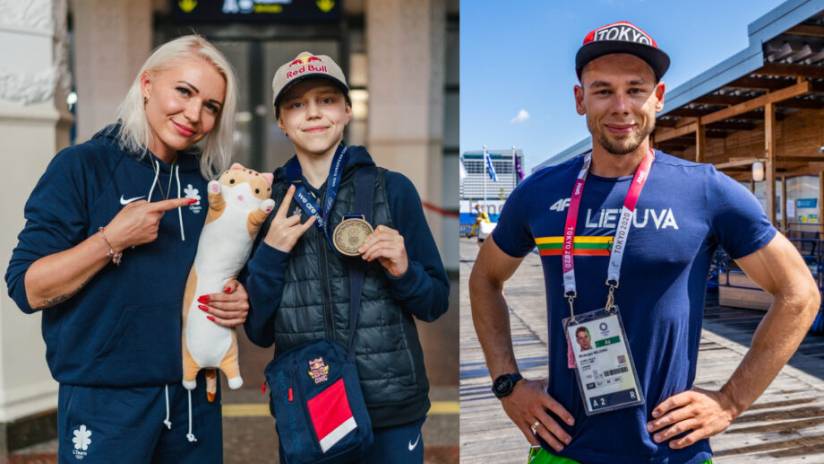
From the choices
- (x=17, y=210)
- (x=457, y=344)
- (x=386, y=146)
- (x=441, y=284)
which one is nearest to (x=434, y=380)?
(x=457, y=344)

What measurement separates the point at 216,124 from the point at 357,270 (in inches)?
22.8

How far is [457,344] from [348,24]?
1579 millimetres

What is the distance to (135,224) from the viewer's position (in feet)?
5.19

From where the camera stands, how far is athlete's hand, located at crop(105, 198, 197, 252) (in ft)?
5.18

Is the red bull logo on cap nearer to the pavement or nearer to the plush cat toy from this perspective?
the plush cat toy

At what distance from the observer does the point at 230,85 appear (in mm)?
1785

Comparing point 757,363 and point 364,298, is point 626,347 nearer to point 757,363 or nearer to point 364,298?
point 757,363

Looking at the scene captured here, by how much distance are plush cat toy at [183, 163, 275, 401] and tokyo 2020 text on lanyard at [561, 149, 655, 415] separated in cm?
80

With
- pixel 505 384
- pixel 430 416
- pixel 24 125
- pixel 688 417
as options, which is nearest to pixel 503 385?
pixel 505 384

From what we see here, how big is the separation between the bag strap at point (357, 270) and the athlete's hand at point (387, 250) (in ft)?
0.21

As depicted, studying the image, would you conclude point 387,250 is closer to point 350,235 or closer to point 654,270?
point 350,235

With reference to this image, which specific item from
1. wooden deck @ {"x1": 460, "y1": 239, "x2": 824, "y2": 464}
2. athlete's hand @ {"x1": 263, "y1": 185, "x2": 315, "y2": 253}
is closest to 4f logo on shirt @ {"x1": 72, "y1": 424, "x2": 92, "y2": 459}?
athlete's hand @ {"x1": 263, "y1": 185, "x2": 315, "y2": 253}

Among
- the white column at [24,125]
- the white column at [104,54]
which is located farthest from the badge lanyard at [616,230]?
the white column at [24,125]

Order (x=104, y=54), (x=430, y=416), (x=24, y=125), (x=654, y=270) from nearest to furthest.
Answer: (x=654, y=270) → (x=104, y=54) → (x=24, y=125) → (x=430, y=416)
